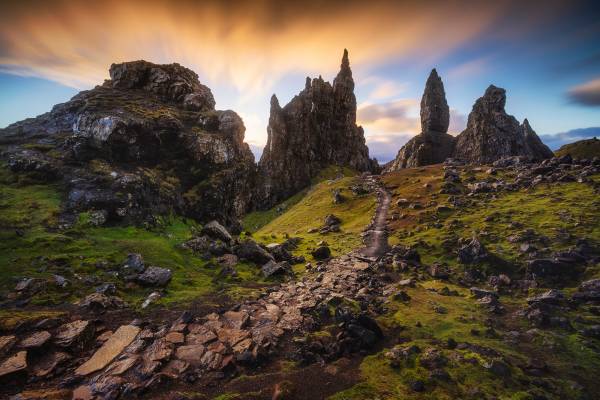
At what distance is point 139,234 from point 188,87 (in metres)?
46.7

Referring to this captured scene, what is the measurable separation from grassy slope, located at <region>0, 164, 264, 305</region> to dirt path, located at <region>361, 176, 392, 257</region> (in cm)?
2575

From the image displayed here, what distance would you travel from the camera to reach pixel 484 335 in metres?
25.8

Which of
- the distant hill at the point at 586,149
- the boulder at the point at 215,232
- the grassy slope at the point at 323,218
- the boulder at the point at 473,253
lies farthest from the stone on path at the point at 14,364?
the distant hill at the point at 586,149

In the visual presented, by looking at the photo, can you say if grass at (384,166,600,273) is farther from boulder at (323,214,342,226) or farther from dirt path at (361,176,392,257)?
boulder at (323,214,342,226)

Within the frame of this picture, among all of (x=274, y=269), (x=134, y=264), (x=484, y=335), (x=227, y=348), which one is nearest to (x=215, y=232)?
(x=274, y=269)

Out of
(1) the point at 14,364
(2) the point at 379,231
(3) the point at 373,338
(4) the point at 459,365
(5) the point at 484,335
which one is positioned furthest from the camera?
(2) the point at 379,231

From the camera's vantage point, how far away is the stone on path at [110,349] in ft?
62.5

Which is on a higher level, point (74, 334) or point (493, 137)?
point (493, 137)

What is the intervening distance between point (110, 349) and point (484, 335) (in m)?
29.0

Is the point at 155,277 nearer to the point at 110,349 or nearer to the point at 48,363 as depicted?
the point at 110,349

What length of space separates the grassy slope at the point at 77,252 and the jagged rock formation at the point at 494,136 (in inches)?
6774

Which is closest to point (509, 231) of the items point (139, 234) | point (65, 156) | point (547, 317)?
point (547, 317)

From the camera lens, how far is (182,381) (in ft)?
61.9

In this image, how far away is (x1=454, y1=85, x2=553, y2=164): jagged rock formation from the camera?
6511 inches
